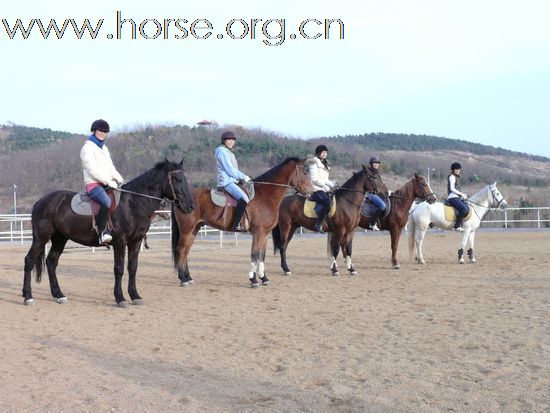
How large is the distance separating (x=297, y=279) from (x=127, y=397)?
24.6ft

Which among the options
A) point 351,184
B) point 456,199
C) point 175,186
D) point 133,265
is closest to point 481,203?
point 456,199

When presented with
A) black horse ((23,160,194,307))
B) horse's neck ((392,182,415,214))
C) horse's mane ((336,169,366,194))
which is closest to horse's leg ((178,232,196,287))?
black horse ((23,160,194,307))

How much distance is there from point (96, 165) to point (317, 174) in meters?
5.06

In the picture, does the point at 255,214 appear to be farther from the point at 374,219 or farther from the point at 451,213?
the point at 451,213

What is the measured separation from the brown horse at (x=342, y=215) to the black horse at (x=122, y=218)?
3900mm

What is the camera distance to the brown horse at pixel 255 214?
432 inches

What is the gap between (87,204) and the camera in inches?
354

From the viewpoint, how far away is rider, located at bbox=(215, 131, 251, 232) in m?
10.8

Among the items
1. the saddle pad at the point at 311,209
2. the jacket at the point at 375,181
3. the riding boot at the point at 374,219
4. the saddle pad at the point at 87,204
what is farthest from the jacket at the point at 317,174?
the saddle pad at the point at 87,204

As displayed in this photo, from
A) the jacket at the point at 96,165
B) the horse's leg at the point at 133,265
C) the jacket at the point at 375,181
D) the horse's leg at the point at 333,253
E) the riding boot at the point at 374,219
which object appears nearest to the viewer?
the jacket at the point at 96,165

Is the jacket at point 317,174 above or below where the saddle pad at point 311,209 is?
above

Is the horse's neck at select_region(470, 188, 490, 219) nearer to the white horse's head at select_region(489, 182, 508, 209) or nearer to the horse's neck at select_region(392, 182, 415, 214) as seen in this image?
the white horse's head at select_region(489, 182, 508, 209)

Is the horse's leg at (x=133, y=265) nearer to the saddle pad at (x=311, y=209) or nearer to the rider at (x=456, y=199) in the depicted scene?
the saddle pad at (x=311, y=209)

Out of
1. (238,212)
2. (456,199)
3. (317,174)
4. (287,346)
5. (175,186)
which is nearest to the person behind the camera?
(287,346)
